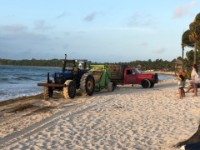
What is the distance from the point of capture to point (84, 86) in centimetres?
1689

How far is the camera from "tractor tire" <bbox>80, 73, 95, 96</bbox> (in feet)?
55.5

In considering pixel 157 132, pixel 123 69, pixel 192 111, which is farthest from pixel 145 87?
pixel 157 132

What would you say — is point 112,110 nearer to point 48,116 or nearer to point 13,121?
point 48,116

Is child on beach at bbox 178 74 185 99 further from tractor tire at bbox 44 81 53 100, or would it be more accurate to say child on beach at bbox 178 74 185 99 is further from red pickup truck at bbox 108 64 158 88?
red pickup truck at bbox 108 64 158 88

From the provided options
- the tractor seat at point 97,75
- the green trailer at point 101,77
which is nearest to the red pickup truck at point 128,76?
the green trailer at point 101,77

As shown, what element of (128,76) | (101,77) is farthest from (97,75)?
(128,76)

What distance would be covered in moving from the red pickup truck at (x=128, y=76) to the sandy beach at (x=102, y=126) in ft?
30.1

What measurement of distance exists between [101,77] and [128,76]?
162 inches

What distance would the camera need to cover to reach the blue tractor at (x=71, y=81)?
645 inches

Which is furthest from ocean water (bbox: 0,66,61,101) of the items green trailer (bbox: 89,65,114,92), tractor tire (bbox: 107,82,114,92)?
tractor tire (bbox: 107,82,114,92)

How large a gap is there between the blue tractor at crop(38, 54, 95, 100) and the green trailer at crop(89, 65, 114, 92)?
1.45 metres

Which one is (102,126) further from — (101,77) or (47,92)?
(101,77)

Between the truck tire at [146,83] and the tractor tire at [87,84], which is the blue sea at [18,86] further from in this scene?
the truck tire at [146,83]

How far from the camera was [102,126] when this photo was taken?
30.8 ft
